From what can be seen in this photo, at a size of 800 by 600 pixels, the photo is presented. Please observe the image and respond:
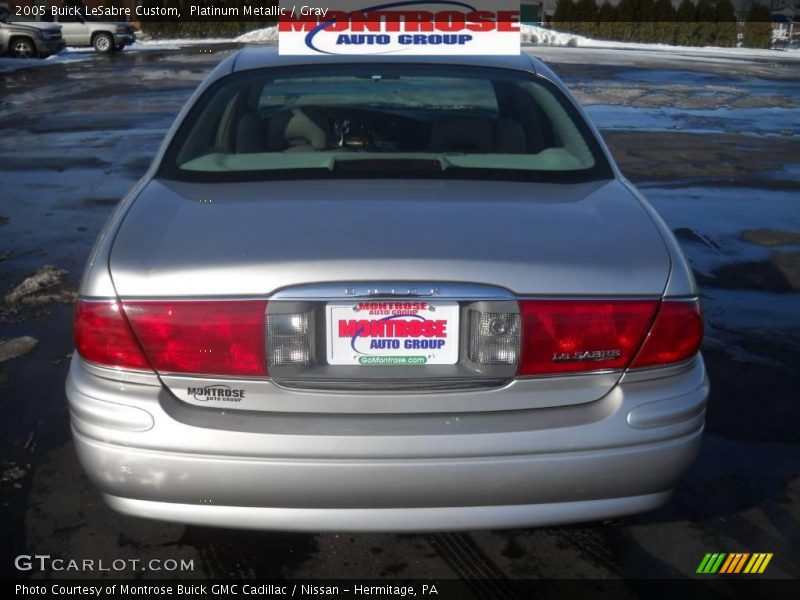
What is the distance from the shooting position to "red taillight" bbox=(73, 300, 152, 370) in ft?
7.68

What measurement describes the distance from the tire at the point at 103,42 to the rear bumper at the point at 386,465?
30.5 meters

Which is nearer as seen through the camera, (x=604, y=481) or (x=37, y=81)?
(x=604, y=481)

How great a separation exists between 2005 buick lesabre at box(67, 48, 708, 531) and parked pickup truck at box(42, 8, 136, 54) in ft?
99.5

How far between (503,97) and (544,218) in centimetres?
162

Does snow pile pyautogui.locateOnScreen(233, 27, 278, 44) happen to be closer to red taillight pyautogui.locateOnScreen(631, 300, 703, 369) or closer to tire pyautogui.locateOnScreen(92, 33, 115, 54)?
tire pyautogui.locateOnScreen(92, 33, 115, 54)

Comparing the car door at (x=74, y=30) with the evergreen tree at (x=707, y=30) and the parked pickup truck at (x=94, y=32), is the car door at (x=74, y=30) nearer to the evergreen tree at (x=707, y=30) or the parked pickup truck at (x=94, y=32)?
the parked pickup truck at (x=94, y=32)

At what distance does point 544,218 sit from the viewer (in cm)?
255

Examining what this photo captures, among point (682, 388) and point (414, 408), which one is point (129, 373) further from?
point (682, 388)

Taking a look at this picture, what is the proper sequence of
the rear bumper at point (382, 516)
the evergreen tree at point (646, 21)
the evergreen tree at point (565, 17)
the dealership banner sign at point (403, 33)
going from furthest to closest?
the evergreen tree at point (565, 17), the evergreen tree at point (646, 21), the dealership banner sign at point (403, 33), the rear bumper at point (382, 516)

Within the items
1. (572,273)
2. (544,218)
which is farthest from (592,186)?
(572,273)

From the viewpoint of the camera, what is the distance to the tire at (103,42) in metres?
30.3

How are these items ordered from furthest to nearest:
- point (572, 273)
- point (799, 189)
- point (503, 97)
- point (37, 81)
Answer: point (37, 81), point (799, 189), point (503, 97), point (572, 273)

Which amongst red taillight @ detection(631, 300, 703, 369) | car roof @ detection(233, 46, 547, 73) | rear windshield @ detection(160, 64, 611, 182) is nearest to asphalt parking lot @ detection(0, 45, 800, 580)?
red taillight @ detection(631, 300, 703, 369)

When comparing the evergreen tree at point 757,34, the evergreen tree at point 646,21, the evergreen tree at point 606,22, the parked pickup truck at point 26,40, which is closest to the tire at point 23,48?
the parked pickup truck at point 26,40
